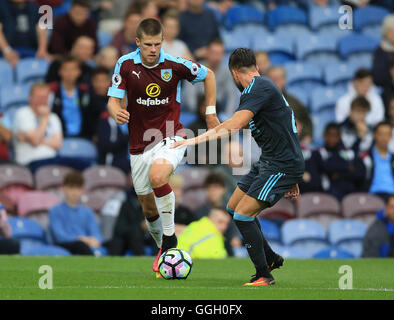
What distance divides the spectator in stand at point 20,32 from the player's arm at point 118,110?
7209mm

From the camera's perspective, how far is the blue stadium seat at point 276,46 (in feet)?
60.0

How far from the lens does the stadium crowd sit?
1340cm

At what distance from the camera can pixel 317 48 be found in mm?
18719

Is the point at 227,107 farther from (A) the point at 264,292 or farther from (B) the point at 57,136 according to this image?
(A) the point at 264,292

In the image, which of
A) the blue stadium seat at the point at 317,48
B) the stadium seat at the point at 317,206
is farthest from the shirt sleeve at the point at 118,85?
the blue stadium seat at the point at 317,48

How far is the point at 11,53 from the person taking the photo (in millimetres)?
16328

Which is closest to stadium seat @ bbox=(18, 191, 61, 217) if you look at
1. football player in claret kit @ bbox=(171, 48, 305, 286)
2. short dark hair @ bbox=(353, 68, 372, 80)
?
football player in claret kit @ bbox=(171, 48, 305, 286)

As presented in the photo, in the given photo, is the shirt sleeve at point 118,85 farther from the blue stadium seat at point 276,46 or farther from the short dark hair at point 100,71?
the blue stadium seat at point 276,46

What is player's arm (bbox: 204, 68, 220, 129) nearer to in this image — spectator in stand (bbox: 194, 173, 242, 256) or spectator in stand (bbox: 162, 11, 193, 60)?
spectator in stand (bbox: 194, 173, 242, 256)

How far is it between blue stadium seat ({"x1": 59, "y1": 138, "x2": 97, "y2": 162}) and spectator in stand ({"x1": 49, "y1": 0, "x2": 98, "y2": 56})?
2438mm

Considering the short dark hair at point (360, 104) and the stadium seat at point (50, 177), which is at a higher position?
the short dark hair at point (360, 104)

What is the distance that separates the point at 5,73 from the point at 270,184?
9115 millimetres

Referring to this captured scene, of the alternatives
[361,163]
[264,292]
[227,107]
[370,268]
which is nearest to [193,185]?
[227,107]
